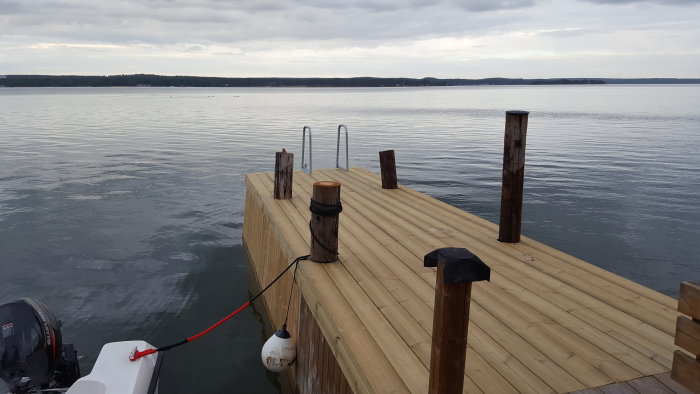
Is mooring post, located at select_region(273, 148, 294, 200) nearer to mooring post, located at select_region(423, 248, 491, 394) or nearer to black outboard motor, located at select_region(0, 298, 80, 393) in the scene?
black outboard motor, located at select_region(0, 298, 80, 393)

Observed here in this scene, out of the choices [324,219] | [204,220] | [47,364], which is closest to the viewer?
[47,364]

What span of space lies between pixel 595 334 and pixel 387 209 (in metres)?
4.55

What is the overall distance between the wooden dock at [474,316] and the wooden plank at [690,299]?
2.60ft

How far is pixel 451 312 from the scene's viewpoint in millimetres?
2934

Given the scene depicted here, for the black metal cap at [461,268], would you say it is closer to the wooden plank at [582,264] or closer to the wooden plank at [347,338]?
the wooden plank at [347,338]

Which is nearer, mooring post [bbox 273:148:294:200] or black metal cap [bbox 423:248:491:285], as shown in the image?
black metal cap [bbox 423:248:491:285]

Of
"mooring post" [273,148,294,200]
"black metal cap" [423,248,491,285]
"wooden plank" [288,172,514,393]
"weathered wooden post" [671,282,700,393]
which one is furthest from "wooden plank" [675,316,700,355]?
"mooring post" [273,148,294,200]

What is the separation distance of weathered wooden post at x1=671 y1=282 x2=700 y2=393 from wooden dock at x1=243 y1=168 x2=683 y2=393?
0.44 m

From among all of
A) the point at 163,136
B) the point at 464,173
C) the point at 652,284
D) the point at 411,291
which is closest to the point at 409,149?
the point at 464,173

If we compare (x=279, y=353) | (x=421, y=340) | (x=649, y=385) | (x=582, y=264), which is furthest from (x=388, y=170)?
(x=649, y=385)

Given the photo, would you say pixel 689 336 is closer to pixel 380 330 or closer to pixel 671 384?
pixel 671 384

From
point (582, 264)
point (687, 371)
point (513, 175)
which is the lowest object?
point (582, 264)

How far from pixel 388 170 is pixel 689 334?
7316 mm

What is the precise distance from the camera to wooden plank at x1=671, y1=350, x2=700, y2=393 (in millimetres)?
2896
